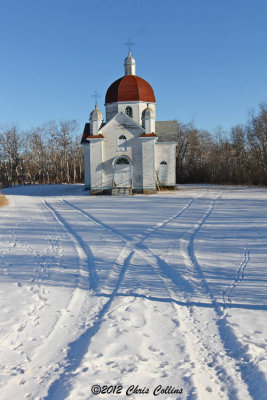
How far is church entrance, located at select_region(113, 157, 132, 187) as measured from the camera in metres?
A: 25.7

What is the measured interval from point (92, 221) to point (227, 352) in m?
9.41

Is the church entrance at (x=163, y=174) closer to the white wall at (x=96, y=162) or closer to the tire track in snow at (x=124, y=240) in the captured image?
the white wall at (x=96, y=162)

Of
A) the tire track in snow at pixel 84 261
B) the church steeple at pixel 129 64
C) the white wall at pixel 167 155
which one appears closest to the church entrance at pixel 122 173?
the white wall at pixel 167 155

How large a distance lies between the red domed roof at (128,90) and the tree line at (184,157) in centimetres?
1766

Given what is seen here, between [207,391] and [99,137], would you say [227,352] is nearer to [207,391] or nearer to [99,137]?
[207,391]

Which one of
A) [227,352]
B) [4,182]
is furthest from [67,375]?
[4,182]

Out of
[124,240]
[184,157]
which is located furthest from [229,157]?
[124,240]

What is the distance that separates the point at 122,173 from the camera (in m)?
25.7

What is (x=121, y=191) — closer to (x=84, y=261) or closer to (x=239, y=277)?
(x=84, y=261)

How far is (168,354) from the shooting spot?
3592mm

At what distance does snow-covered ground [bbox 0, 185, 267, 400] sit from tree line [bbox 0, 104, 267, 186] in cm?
3438

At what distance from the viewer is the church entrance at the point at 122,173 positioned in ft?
84.4

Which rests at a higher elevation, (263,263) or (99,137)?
(99,137)

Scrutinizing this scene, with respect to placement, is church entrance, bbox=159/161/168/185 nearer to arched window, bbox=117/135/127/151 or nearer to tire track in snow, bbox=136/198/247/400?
arched window, bbox=117/135/127/151
